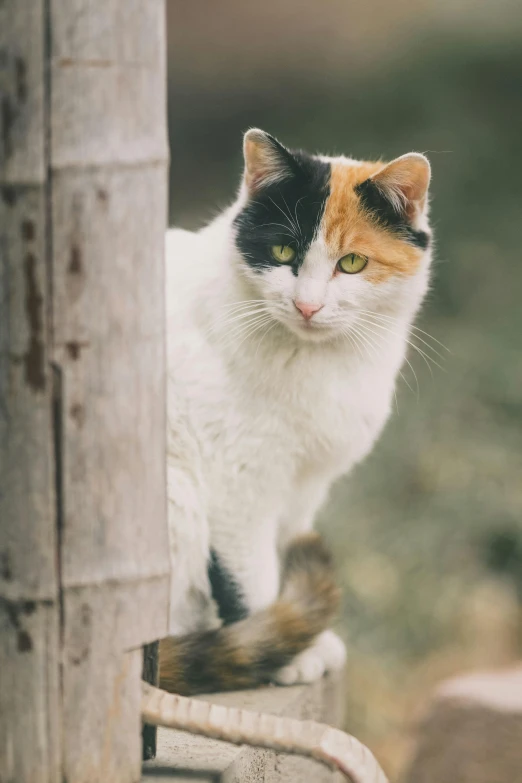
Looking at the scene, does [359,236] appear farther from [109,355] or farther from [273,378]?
[109,355]

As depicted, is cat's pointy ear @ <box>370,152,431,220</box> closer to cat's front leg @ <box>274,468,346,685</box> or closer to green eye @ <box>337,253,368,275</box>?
green eye @ <box>337,253,368,275</box>

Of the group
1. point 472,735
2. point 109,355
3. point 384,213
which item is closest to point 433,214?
point 472,735

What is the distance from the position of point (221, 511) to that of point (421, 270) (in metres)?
0.56

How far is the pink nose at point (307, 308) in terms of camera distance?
1.56 m

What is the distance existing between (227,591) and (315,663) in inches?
9.2

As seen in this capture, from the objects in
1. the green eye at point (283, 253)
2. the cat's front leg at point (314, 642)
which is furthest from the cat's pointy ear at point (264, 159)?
the cat's front leg at point (314, 642)

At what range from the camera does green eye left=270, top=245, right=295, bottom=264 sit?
64.1 inches

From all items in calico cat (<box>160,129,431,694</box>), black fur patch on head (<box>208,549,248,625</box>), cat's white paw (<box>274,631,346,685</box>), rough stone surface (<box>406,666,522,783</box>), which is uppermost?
calico cat (<box>160,129,431,694</box>)

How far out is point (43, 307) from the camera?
1.03 meters

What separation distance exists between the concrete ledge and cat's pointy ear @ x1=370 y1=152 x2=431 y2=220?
88cm

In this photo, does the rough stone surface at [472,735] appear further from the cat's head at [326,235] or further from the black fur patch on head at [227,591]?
the cat's head at [326,235]

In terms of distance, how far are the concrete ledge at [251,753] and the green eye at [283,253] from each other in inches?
29.3

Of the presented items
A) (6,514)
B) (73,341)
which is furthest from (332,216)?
(6,514)

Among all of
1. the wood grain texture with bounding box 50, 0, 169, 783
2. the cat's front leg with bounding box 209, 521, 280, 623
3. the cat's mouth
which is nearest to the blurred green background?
the cat's front leg with bounding box 209, 521, 280, 623
